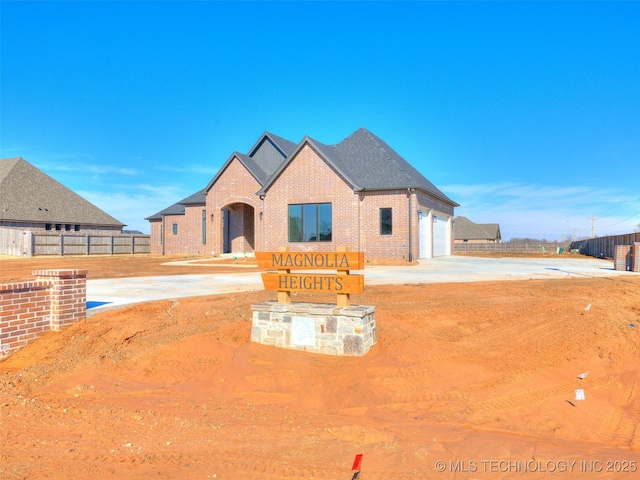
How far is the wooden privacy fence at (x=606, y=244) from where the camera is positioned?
29.2 metres

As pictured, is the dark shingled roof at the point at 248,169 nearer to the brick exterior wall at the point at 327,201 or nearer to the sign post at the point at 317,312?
the brick exterior wall at the point at 327,201

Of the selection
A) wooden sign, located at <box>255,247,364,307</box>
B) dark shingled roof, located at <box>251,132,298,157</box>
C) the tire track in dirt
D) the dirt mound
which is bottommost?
the tire track in dirt

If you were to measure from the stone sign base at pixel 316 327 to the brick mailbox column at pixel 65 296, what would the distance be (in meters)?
3.43

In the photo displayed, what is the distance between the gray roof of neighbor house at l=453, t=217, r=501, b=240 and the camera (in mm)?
74625

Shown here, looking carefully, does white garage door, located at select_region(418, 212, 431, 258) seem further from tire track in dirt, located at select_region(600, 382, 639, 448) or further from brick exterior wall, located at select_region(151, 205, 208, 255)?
tire track in dirt, located at select_region(600, 382, 639, 448)

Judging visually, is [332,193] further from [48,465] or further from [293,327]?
[48,465]

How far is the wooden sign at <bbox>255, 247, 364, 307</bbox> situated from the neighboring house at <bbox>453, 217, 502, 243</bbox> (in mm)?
69342

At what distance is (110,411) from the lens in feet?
17.1

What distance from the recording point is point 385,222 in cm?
2389

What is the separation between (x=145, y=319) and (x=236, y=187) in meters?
21.3

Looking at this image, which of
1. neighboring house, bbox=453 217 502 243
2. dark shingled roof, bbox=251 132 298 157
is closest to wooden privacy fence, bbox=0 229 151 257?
dark shingled roof, bbox=251 132 298 157

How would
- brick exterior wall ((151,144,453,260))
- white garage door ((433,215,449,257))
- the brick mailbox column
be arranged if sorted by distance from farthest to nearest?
white garage door ((433,215,449,257))
brick exterior wall ((151,144,453,260))
the brick mailbox column

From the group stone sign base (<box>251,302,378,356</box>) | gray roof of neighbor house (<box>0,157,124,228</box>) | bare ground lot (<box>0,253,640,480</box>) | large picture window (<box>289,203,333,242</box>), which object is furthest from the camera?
gray roof of neighbor house (<box>0,157,124,228</box>)

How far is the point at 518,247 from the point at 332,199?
112ft
